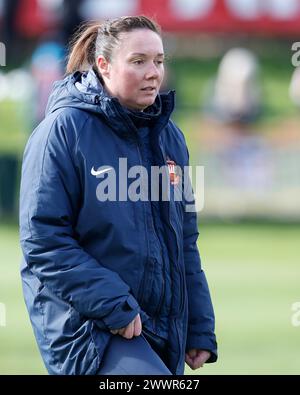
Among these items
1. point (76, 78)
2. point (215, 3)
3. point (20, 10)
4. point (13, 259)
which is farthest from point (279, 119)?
point (76, 78)

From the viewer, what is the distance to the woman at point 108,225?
17.9 feet

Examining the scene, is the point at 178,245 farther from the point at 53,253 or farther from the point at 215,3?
the point at 215,3

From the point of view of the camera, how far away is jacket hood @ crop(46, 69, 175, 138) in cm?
559

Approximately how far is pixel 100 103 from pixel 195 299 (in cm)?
100

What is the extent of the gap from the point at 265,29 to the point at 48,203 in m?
22.5

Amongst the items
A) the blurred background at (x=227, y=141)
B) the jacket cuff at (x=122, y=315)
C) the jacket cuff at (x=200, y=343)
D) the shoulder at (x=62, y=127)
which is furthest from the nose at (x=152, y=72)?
the blurred background at (x=227, y=141)

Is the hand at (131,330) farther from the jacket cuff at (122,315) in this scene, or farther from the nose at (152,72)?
the nose at (152,72)

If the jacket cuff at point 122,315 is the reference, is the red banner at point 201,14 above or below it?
above

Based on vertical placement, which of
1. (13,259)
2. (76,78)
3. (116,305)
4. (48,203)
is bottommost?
(13,259)

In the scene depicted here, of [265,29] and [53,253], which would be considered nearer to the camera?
[53,253]

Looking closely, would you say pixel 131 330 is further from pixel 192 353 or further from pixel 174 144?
pixel 174 144

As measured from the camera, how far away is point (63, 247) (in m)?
5.43

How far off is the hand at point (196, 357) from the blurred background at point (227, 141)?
2430mm
